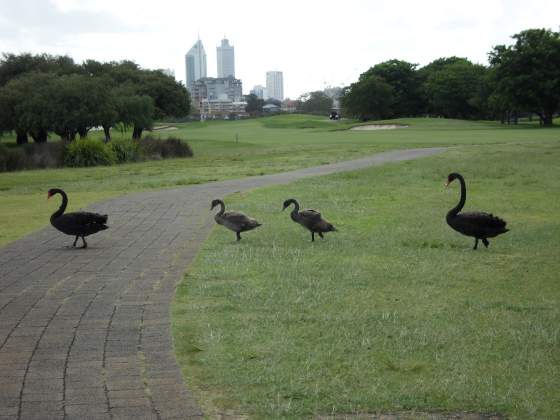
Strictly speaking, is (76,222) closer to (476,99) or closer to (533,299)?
(533,299)

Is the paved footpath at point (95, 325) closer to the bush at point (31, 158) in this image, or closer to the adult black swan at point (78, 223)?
the adult black swan at point (78, 223)

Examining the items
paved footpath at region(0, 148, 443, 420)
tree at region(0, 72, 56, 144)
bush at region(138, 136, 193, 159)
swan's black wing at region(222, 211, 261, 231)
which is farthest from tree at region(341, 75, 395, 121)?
swan's black wing at region(222, 211, 261, 231)

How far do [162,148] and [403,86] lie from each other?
7621 cm

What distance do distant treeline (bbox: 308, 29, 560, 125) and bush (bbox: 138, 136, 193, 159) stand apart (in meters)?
43.2

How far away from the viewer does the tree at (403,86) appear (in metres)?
111

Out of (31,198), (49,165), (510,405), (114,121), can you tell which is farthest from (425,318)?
(114,121)

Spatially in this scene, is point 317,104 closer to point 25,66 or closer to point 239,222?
point 25,66

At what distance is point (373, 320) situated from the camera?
692cm

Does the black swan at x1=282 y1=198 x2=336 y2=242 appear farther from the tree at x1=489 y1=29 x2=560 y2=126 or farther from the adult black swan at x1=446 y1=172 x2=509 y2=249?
the tree at x1=489 y1=29 x2=560 y2=126

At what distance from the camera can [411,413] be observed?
15.7ft

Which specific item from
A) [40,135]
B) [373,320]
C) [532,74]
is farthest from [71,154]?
[532,74]

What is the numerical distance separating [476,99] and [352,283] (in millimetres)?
88697

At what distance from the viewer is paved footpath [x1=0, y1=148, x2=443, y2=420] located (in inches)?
197

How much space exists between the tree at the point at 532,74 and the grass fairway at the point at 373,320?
63.8 meters
